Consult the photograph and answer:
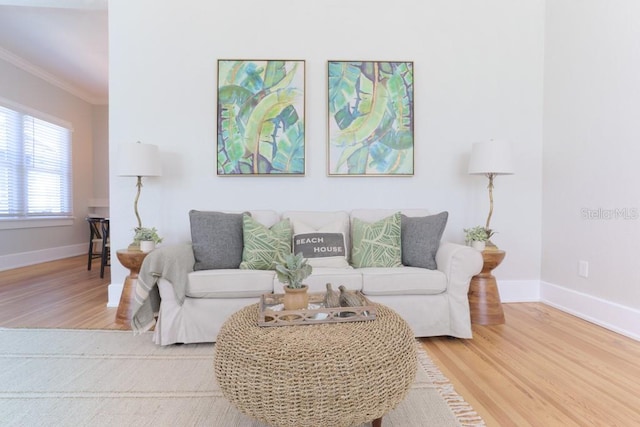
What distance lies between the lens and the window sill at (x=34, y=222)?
470 centimetres

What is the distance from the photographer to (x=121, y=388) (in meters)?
1.68

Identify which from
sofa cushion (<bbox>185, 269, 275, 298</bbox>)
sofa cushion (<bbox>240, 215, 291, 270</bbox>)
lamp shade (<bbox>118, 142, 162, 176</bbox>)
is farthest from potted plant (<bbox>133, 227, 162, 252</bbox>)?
sofa cushion (<bbox>240, 215, 291, 270</bbox>)

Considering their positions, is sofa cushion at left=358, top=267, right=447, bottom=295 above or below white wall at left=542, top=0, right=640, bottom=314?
below

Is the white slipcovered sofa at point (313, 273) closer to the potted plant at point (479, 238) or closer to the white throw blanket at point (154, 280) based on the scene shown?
the white throw blanket at point (154, 280)

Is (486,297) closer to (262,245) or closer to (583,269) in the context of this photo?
(583,269)

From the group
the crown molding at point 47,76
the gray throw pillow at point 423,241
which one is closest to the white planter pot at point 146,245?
the gray throw pillow at point 423,241

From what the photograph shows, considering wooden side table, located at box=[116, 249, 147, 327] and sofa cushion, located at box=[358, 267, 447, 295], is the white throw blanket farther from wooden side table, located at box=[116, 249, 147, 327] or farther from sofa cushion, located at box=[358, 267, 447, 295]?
sofa cushion, located at box=[358, 267, 447, 295]

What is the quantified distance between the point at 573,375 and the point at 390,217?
1436mm

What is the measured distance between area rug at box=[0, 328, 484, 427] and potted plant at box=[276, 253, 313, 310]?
0.51m

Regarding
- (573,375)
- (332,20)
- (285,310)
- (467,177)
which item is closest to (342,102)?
(332,20)

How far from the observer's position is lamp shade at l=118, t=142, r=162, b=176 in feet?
8.91

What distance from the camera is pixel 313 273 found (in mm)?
2297

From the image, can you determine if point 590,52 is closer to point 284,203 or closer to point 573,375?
point 573,375

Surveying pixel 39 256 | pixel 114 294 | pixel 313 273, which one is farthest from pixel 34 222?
pixel 313 273
